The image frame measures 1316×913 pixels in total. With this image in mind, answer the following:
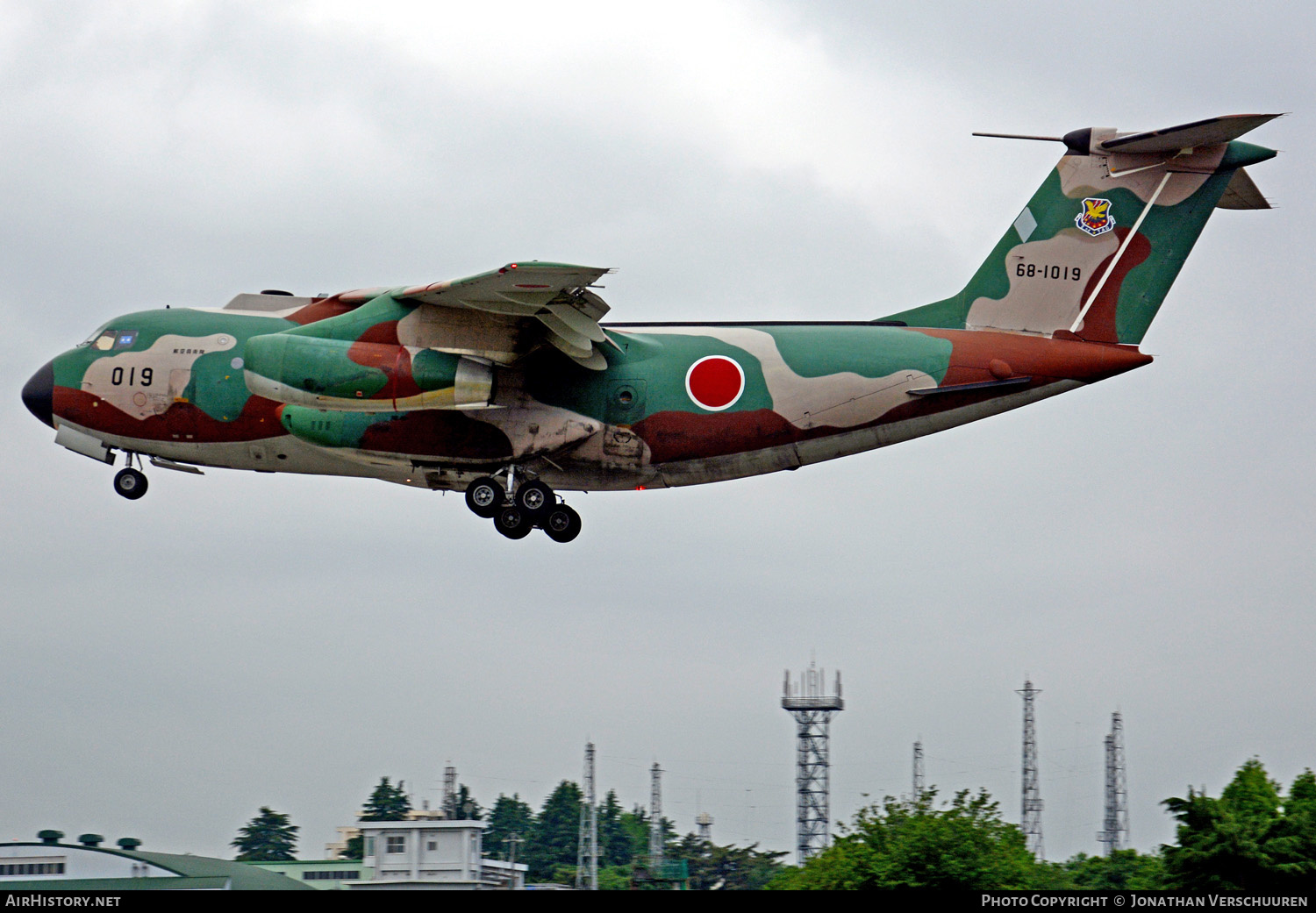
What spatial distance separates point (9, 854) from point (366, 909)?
22.2 meters

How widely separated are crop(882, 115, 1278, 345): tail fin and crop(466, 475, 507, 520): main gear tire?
6737 millimetres

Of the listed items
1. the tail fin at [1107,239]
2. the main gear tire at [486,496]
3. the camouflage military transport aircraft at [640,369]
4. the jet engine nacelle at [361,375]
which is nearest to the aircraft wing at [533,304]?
the camouflage military transport aircraft at [640,369]

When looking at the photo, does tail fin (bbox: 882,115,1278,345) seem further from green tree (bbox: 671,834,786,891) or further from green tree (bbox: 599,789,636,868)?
green tree (bbox: 599,789,636,868)

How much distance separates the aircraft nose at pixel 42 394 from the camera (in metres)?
23.6

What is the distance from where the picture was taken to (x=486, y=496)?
2236 centimetres

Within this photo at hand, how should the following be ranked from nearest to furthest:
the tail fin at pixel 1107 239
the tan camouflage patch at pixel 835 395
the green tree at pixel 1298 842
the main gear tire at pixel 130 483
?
the tan camouflage patch at pixel 835 395
the tail fin at pixel 1107 239
the main gear tire at pixel 130 483
the green tree at pixel 1298 842

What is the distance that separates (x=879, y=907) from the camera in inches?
479

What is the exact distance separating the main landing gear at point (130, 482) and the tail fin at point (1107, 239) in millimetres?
12270

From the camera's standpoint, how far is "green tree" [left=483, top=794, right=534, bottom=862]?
73.4 m

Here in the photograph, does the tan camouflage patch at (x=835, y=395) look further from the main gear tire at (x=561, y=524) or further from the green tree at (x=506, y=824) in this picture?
the green tree at (x=506, y=824)

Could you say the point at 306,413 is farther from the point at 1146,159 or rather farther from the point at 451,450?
the point at 1146,159

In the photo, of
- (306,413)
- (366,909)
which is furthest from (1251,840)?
(366,909)

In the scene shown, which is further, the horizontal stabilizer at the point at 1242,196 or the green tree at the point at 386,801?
the green tree at the point at 386,801

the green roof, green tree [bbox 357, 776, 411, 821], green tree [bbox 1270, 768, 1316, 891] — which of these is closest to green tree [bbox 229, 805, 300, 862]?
green tree [bbox 357, 776, 411, 821]
